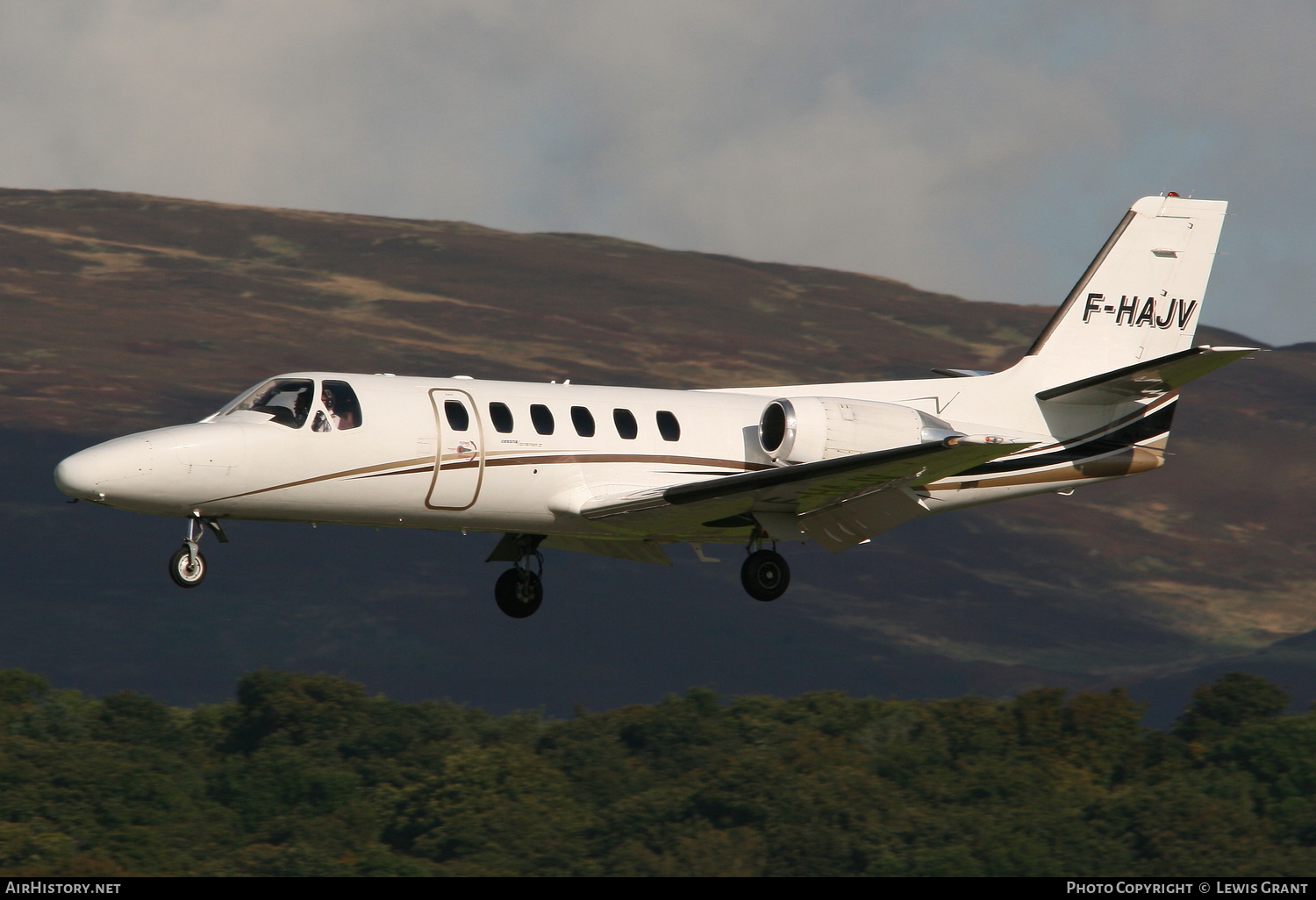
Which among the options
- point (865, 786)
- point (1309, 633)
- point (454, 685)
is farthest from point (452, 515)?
point (1309, 633)

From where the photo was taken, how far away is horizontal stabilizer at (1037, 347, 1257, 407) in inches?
891

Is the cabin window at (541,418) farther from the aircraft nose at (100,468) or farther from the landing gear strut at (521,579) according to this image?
the aircraft nose at (100,468)

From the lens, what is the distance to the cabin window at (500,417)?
22.0m

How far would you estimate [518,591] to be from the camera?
2433cm

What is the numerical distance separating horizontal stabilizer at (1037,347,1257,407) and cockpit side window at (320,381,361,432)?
11.3 metres

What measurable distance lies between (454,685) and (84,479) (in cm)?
15169

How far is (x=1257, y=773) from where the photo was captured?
313 ft

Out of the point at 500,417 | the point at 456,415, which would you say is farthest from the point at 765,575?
the point at 456,415

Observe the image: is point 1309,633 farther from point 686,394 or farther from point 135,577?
point 686,394

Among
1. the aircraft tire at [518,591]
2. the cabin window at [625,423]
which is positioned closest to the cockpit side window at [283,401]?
the cabin window at [625,423]

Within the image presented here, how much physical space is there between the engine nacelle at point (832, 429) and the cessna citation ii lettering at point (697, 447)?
0.03 m

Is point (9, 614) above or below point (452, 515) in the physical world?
below

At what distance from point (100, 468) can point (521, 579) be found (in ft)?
22.7

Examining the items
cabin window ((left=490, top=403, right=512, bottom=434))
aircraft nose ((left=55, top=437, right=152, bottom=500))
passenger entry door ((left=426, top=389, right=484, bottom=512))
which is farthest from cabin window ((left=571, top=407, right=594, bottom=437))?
aircraft nose ((left=55, top=437, right=152, bottom=500))
